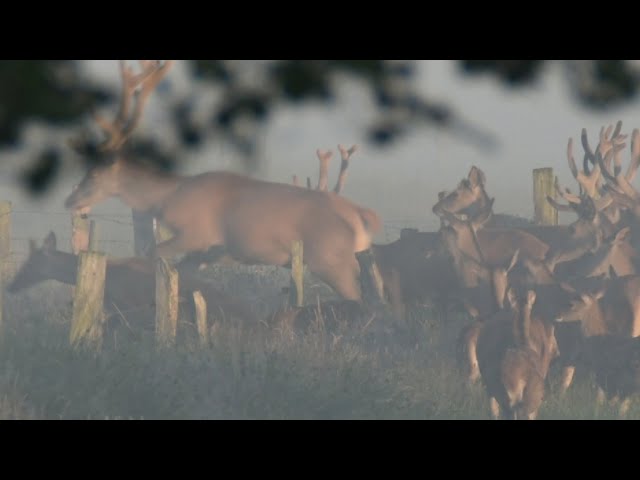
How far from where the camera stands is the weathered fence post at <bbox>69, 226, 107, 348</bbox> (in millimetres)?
11938

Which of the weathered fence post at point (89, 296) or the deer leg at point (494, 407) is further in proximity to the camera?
the weathered fence post at point (89, 296)

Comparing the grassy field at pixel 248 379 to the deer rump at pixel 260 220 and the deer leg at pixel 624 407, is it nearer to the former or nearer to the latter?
the deer leg at pixel 624 407

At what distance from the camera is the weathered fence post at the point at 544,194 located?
52.0ft

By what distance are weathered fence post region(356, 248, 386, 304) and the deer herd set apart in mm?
161

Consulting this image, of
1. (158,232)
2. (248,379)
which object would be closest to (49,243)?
(158,232)

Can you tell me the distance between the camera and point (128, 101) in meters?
3.55

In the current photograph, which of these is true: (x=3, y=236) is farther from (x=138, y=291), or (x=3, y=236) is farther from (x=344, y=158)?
(x=344, y=158)

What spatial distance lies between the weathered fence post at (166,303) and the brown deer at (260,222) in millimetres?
3111

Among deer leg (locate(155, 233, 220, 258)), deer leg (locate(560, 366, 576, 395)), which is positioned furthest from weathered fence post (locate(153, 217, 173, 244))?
deer leg (locate(560, 366, 576, 395))

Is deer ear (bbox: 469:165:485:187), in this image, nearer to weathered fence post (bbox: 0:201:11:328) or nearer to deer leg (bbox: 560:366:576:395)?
deer leg (bbox: 560:366:576:395)

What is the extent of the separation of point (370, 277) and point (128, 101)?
11.4 metres

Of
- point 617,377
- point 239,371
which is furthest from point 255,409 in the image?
point 617,377

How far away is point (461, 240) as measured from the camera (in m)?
14.7

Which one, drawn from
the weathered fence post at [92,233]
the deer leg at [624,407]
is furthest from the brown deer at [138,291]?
the deer leg at [624,407]
